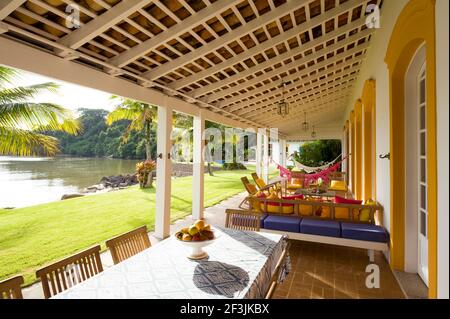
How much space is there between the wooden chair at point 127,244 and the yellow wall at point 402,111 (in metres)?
1.91

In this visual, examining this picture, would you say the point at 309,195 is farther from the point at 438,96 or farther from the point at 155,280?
the point at 155,280

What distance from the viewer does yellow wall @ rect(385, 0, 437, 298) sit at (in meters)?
1.48

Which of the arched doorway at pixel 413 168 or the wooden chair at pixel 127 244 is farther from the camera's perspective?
the arched doorway at pixel 413 168

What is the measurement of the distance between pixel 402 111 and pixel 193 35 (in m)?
2.29

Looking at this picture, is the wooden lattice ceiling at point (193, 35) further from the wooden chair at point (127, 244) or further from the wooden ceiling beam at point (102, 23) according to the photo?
the wooden chair at point (127, 244)

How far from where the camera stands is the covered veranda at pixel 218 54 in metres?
1.88

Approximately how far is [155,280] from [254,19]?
2.58m

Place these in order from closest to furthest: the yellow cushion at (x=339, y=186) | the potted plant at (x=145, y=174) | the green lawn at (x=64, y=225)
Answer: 1. the green lawn at (x=64, y=225)
2. the yellow cushion at (x=339, y=186)
3. the potted plant at (x=145, y=174)

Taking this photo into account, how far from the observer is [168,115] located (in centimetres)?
385

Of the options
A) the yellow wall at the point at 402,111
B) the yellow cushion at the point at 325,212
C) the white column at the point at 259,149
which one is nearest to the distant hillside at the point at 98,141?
the white column at the point at 259,149

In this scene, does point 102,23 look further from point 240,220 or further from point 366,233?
point 366,233

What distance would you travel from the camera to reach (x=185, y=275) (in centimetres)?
133
